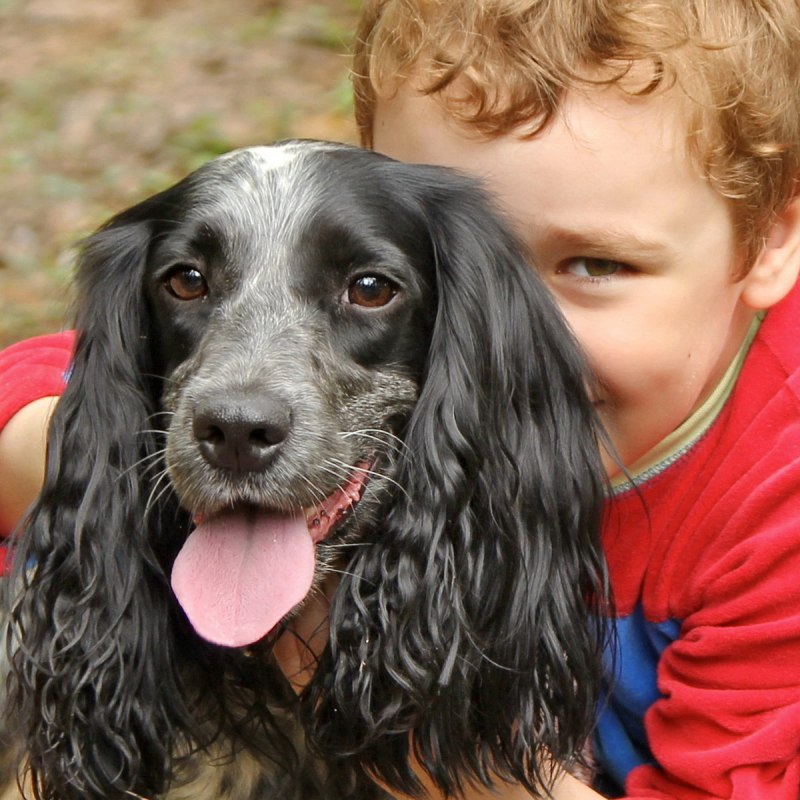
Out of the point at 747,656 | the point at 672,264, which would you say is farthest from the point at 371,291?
the point at 747,656

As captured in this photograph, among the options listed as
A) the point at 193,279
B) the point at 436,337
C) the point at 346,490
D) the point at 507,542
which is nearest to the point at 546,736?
the point at 507,542

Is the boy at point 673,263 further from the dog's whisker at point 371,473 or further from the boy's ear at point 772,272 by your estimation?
the dog's whisker at point 371,473

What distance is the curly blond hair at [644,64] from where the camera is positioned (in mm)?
2623

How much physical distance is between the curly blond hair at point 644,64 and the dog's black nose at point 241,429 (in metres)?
0.76

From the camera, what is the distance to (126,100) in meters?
5.68

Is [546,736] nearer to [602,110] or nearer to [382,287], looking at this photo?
[382,287]

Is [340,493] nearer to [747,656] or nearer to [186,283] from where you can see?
[186,283]

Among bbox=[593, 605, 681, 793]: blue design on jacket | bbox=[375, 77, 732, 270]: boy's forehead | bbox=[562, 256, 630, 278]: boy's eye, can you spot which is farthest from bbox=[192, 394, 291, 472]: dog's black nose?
bbox=[593, 605, 681, 793]: blue design on jacket

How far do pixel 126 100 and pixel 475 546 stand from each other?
12.3 feet

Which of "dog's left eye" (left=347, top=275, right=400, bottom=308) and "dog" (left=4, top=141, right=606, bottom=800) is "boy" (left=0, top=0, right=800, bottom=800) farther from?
"dog's left eye" (left=347, top=275, right=400, bottom=308)

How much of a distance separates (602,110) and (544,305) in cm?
41

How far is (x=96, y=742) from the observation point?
8.17ft

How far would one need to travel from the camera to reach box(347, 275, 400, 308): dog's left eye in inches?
94.6

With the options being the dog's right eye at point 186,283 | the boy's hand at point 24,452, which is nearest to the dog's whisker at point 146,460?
the dog's right eye at point 186,283
